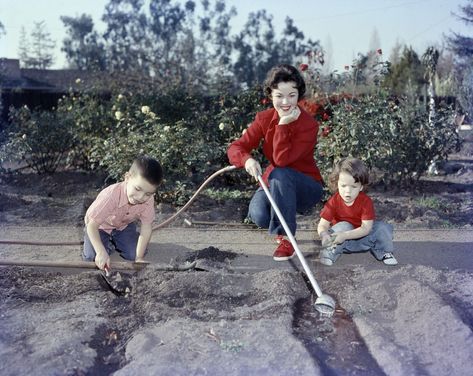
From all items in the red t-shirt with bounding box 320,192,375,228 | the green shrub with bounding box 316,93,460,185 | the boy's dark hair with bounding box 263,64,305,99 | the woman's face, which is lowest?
the red t-shirt with bounding box 320,192,375,228

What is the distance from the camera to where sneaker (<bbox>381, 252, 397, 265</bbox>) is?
4062mm

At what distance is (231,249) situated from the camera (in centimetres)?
454

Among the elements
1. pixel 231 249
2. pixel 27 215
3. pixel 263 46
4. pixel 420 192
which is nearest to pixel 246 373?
pixel 231 249

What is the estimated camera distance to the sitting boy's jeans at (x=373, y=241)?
413 centimetres

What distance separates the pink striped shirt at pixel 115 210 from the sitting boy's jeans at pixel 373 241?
128 cm

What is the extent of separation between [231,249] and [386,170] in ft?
10.2

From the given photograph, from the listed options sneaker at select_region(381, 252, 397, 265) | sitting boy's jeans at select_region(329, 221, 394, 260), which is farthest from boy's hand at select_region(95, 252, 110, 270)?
sneaker at select_region(381, 252, 397, 265)

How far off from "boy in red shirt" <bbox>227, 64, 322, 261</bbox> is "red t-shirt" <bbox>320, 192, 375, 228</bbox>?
0.21m

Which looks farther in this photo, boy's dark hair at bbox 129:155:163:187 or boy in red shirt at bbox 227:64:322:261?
boy in red shirt at bbox 227:64:322:261

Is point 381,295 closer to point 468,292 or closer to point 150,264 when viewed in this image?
point 468,292

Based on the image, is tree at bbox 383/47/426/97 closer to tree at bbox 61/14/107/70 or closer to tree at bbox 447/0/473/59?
tree at bbox 447/0/473/59

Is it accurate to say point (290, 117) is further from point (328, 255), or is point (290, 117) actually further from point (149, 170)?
point (149, 170)

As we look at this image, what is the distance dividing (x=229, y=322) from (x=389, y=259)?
5.14 feet

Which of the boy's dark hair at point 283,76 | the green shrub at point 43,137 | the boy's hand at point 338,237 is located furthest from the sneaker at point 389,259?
the green shrub at point 43,137
